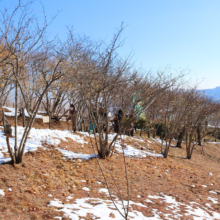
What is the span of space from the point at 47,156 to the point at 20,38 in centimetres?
360

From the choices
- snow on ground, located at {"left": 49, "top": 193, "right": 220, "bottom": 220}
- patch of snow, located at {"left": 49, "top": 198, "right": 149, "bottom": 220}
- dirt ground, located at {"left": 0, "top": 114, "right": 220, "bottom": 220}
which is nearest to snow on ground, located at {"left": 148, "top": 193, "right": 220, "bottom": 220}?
snow on ground, located at {"left": 49, "top": 193, "right": 220, "bottom": 220}

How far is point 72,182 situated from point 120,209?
5.27 ft

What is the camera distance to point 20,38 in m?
4.44

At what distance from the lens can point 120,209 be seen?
12.6 ft

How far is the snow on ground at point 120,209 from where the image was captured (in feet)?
11.3

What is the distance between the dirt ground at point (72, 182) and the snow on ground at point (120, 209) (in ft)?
0.47

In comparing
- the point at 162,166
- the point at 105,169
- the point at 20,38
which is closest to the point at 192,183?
the point at 162,166

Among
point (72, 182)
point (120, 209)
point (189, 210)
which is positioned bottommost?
point (189, 210)

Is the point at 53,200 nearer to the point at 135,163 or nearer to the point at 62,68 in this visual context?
the point at 62,68

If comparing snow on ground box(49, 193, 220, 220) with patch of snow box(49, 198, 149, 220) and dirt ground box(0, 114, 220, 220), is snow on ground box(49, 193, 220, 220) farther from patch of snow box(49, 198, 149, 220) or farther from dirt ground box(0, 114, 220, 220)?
dirt ground box(0, 114, 220, 220)

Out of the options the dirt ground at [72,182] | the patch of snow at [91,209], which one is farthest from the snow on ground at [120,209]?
the dirt ground at [72,182]

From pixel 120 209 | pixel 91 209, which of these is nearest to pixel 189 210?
pixel 120 209

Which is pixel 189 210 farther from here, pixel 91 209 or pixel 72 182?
pixel 72 182

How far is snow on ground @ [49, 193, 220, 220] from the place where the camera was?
3458 millimetres
